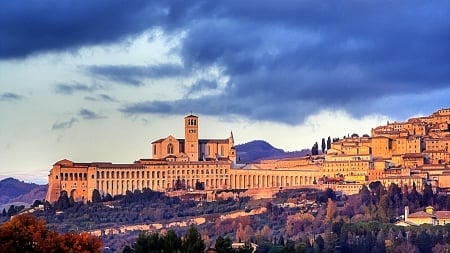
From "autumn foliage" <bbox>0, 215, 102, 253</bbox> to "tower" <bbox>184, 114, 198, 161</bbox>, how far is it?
205 ft

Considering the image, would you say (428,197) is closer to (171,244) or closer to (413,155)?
(413,155)

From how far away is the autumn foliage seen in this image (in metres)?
34.1

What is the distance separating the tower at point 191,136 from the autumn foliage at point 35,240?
2459 inches

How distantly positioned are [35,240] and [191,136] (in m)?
64.3

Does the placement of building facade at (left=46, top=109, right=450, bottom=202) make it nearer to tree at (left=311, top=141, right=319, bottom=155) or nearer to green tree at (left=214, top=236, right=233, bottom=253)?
tree at (left=311, top=141, right=319, bottom=155)

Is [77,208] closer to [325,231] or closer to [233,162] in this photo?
[233,162]

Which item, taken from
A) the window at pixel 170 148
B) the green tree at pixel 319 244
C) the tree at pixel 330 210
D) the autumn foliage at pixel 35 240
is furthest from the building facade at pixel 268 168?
the autumn foliage at pixel 35 240

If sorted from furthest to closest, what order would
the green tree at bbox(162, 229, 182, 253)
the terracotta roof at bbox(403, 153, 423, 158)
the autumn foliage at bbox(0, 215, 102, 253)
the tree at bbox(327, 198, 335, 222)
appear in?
the terracotta roof at bbox(403, 153, 423, 158)
the tree at bbox(327, 198, 335, 222)
the green tree at bbox(162, 229, 182, 253)
the autumn foliage at bbox(0, 215, 102, 253)

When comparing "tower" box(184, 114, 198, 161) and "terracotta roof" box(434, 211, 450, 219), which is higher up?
"tower" box(184, 114, 198, 161)

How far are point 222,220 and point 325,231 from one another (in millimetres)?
11640

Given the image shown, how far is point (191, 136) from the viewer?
323 feet

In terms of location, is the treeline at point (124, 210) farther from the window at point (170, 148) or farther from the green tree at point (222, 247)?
the green tree at point (222, 247)

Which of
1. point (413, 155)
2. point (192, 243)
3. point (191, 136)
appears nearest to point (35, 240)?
point (192, 243)

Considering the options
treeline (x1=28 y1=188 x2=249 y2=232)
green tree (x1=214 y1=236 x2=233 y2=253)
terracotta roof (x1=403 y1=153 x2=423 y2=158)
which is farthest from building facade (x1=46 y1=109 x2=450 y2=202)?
green tree (x1=214 y1=236 x2=233 y2=253)
